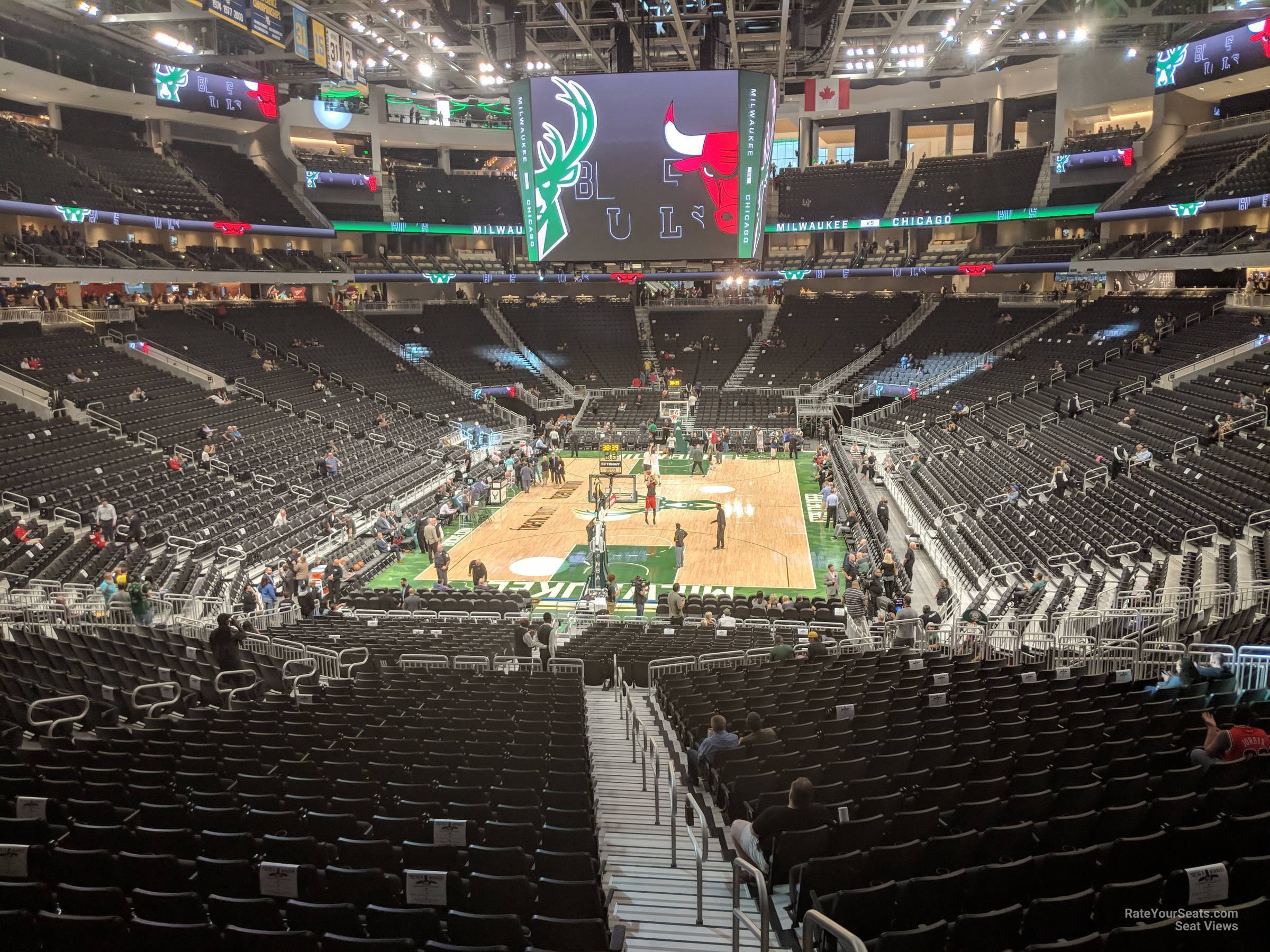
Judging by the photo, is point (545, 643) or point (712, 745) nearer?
point (712, 745)

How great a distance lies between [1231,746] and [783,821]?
3.33m

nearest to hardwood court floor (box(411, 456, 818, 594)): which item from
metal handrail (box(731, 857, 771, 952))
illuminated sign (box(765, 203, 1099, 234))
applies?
metal handrail (box(731, 857, 771, 952))

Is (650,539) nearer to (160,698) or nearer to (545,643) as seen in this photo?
(545,643)

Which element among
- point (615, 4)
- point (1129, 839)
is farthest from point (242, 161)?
point (1129, 839)

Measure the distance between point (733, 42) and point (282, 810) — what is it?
29.4 meters

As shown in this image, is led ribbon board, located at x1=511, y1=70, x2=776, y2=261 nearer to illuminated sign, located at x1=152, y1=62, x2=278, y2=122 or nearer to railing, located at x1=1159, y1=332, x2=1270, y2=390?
railing, located at x1=1159, y1=332, x2=1270, y2=390

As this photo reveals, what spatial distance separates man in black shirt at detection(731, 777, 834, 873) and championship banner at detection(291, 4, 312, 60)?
2773 centimetres

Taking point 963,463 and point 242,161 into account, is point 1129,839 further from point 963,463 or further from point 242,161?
point 242,161

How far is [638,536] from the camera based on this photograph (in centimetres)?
2722

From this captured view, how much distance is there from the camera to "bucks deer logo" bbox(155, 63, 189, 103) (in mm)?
35375

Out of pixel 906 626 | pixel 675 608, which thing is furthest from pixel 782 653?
pixel 675 608

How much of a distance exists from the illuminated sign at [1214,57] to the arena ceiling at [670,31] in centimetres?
90

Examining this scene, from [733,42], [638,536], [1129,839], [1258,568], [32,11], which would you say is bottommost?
[638,536]

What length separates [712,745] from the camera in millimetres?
7707
